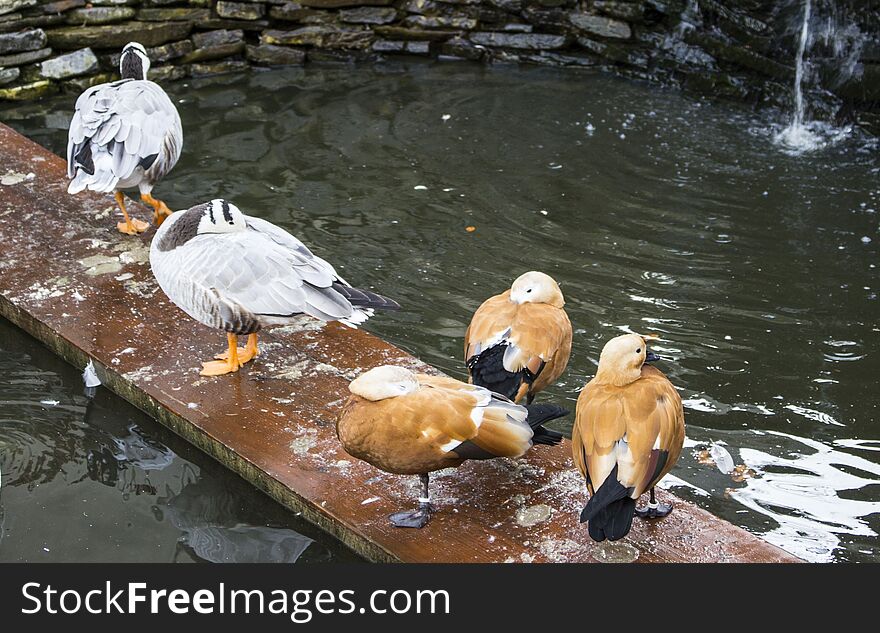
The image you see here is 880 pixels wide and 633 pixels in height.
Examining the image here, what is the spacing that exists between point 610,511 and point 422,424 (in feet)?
2.11

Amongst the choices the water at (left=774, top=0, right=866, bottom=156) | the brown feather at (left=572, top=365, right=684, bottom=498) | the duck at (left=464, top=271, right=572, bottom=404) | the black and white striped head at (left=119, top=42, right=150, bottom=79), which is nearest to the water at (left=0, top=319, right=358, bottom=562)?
the duck at (left=464, top=271, right=572, bottom=404)

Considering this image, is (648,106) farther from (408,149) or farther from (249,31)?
(249,31)

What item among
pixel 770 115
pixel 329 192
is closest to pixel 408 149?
pixel 329 192

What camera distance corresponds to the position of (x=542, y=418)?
357cm

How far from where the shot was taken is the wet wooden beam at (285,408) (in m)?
3.57

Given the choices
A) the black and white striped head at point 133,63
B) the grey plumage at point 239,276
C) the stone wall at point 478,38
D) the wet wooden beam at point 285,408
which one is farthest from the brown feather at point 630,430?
the stone wall at point 478,38

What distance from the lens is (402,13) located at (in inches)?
361

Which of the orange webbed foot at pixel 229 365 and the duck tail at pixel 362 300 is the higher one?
the duck tail at pixel 362 300

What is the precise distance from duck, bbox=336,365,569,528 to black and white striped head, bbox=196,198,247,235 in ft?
3.90

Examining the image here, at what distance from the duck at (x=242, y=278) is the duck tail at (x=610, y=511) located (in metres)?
1.26

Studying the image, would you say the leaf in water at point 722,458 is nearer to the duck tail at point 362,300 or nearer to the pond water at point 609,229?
the pond water at point 609,229

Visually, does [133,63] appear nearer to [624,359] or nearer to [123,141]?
[123,141]

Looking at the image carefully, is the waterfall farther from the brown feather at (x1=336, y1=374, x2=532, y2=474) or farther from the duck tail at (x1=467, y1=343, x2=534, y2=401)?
the brown feather at (x1=336, y1=374, x2=532, y2=474)

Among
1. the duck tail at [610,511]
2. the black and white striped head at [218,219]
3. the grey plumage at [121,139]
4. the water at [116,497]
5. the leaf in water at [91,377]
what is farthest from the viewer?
the grey plumage at [121,139]
